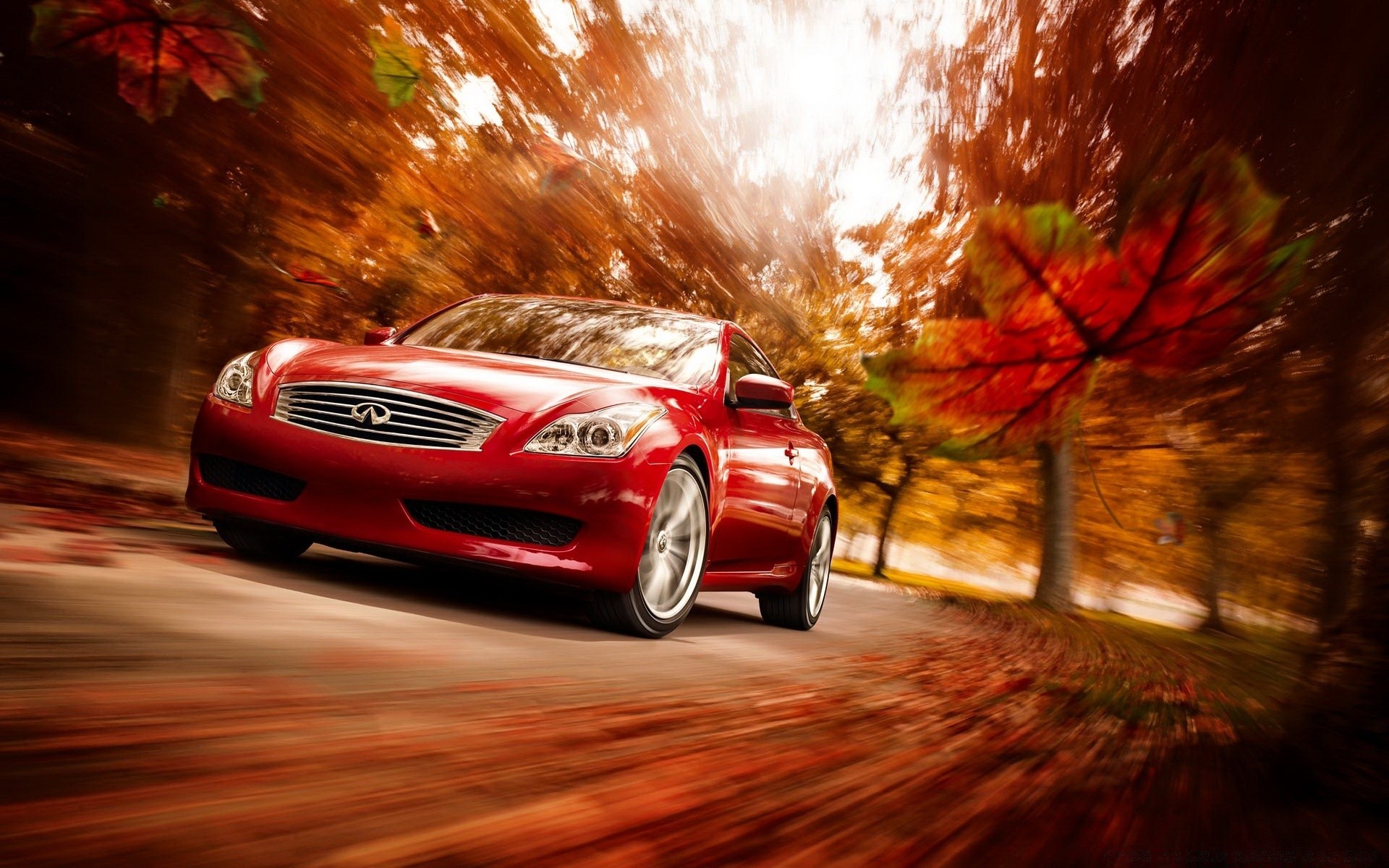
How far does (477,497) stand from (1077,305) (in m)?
2.34

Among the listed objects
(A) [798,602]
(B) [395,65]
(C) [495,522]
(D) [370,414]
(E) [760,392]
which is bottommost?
(A) [798,602]

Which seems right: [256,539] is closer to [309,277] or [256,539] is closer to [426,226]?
[426,226]

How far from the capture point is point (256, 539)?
5.03 meters

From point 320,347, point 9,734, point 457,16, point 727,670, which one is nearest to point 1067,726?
point 727,670

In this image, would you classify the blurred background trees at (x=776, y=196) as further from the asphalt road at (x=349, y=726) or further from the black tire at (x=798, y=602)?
the black tire at (x=798, y=602)

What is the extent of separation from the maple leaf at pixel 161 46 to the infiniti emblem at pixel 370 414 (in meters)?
3.11

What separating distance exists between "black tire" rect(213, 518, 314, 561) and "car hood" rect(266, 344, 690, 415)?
2.59ft

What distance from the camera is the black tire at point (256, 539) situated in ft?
16.2

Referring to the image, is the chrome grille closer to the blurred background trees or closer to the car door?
the car door

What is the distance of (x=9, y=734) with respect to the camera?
66.2 inches

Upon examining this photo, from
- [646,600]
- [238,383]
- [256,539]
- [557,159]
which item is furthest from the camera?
[557,159]

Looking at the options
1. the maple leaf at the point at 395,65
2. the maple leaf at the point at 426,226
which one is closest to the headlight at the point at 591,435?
the maple leaf at the point at 395,65

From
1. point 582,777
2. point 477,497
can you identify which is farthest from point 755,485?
point 582,777

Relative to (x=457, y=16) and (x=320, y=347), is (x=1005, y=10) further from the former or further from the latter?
(x=457, y=16)
